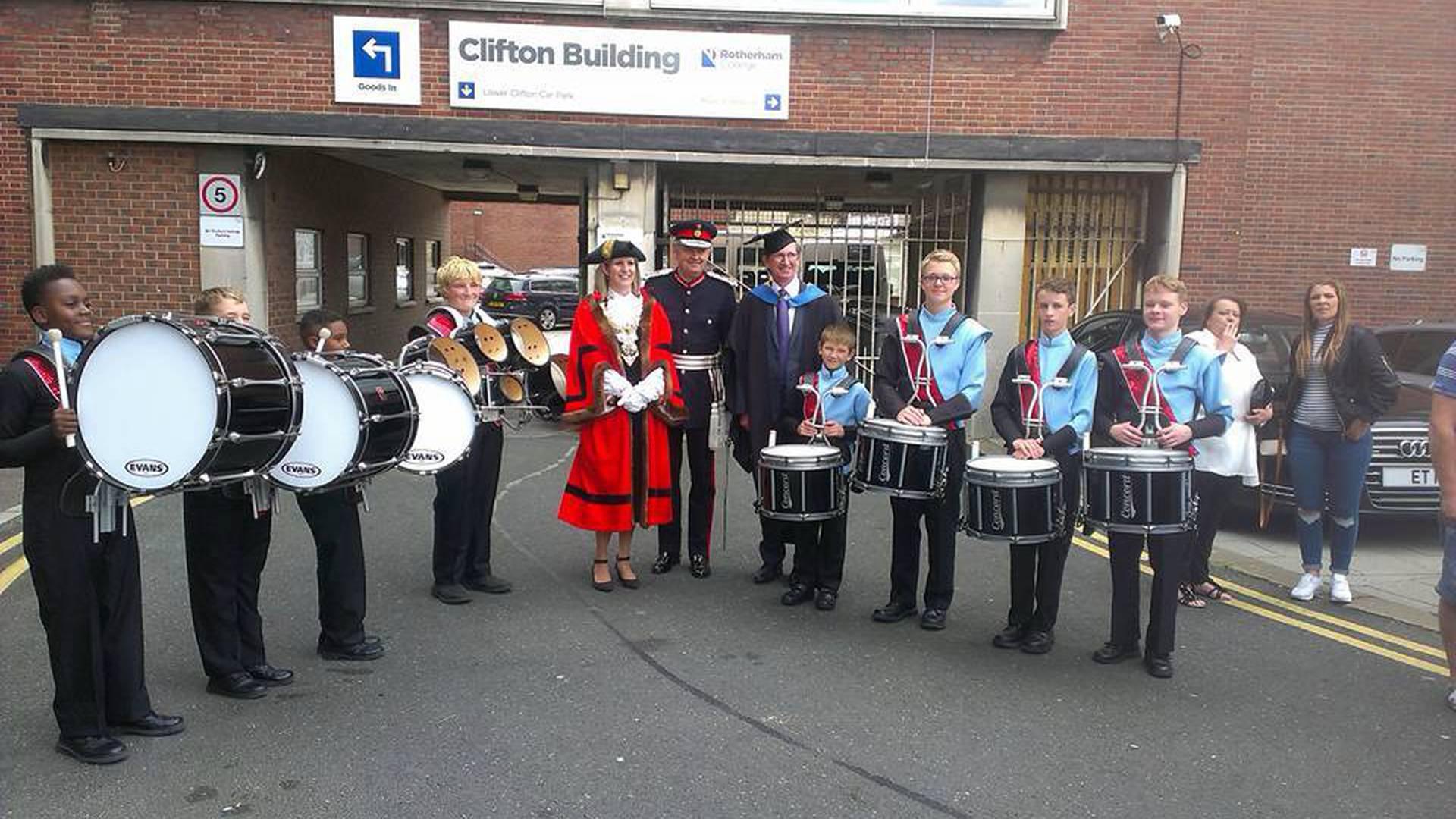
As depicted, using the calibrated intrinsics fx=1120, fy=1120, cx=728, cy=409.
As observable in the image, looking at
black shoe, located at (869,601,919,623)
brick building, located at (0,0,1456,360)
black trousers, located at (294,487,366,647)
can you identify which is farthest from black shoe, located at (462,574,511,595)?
brick building, located at (0,0,1456,360)

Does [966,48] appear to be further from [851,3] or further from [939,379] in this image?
[939,379]

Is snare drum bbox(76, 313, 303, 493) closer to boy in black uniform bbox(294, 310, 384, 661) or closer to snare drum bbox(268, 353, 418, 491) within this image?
snare drum bbox(268, 353, 418, 491)

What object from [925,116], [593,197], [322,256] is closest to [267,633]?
[593,197]

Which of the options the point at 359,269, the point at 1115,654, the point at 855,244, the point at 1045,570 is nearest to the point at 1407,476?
the point at 1115,654

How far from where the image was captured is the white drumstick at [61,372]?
3746 millimetres

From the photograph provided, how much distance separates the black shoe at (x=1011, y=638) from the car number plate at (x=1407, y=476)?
3.52 metres

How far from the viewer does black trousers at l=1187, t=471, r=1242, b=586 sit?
6152mm

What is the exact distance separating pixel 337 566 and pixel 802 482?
7.40ft

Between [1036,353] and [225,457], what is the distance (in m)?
3.56

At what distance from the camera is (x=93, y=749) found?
4039 millimetres

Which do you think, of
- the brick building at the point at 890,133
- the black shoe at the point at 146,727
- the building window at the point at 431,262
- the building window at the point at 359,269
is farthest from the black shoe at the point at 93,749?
the building window at the point at 431,262

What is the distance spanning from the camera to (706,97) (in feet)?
39.6

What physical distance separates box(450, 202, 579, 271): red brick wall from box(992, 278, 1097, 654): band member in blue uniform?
41.1 m

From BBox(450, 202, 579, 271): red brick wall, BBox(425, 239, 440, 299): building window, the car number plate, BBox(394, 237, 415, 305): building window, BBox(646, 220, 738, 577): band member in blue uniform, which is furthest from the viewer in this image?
BBox(450, 202, 579, 271): red brick wall
